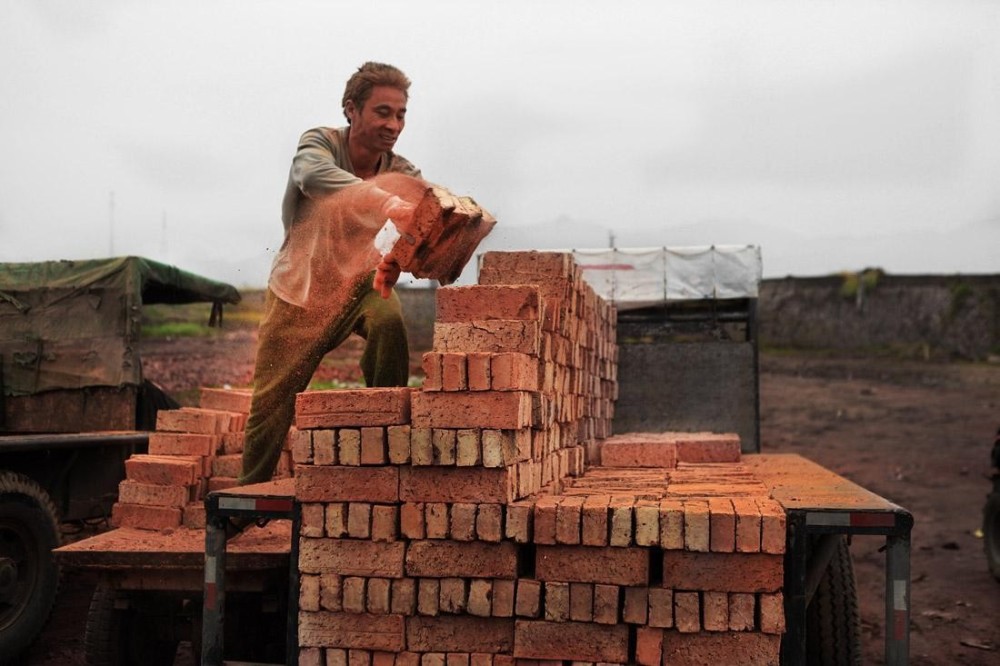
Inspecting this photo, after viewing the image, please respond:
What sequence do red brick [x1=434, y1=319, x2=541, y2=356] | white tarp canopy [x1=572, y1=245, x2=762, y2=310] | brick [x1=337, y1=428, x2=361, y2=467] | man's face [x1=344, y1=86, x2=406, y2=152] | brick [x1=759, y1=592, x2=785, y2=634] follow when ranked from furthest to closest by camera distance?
white tarp canopy [x1=572, y1=245, x2=762, y2=310]
man's face [x1=344, y1=86, x2=406, y2=152]
red brick [x1=434, y1=319, x2=541, y2=356]
brick [x1=337, y1=428, x2=361, y2=467]
brick [x1=759, y1=592, x2=785, y2=634]

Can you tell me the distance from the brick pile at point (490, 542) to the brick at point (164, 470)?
5.60 ft

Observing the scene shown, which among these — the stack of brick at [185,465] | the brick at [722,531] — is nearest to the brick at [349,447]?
the brick at [722,531]

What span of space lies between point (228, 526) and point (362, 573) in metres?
1.00

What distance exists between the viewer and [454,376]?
3979mm

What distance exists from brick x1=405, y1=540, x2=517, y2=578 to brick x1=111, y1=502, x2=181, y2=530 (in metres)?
2.07

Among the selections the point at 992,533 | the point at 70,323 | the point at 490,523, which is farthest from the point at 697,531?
A: the point at 992,533

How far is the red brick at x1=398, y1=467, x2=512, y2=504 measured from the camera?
3.91 metres

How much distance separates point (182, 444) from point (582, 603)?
288cm

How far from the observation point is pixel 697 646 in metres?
3.77

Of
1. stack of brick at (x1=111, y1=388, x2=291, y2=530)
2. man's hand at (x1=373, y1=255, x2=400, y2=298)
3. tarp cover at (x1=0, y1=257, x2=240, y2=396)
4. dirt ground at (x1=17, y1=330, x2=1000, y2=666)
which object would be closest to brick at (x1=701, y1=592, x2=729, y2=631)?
man's hand at (x1=373, y1=255, x2=400, y2=298)

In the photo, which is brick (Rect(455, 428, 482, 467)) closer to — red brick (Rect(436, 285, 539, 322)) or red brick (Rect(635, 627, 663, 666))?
red brick (Rect(436, 285, 539, 322))

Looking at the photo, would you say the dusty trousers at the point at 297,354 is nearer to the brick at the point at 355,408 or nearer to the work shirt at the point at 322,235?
the work shirt at the point at 322,235

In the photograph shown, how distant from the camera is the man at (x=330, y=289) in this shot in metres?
4.88

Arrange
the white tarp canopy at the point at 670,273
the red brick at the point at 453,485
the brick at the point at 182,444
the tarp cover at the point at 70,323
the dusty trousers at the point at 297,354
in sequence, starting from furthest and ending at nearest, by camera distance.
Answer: the white tarp canopy at the point at 670,273 < the tarp cover at the point at 70,323 < the brick at the point at 182,444 < the dusty trousers at the point at 297,354 < the red brick at the point at 453,485
